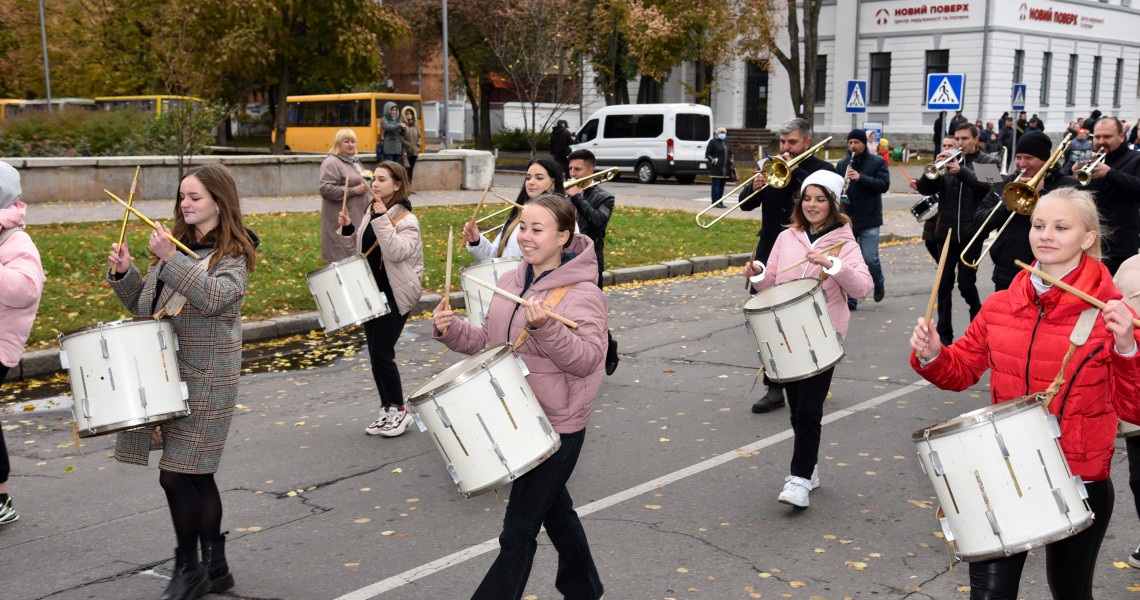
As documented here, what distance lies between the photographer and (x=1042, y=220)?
337 centimetres

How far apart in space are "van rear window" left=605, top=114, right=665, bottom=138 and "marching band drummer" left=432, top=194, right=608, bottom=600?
26509mm

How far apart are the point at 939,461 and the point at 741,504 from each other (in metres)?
2.32

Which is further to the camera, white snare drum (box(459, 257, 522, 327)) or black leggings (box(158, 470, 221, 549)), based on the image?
white snare drum (box(459, 257, 522, 327))

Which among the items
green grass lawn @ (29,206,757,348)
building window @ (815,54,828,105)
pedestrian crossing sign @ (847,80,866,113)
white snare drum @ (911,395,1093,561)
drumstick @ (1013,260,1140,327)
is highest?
building window @ (815,54,828,105)

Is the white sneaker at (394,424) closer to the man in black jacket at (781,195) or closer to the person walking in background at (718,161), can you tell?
the man in black jacket at (781,195)

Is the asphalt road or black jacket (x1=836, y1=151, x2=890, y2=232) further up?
black jacket (x1=836, y1=151, x2=890, y2=232)

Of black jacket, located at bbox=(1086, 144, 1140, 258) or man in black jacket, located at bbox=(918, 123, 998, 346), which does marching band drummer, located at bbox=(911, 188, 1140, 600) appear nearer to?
black jacket, located at bbox=(1086, 144, 1140, 258)

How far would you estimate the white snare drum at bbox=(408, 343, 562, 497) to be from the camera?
332cm

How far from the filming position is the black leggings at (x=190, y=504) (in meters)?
4.10

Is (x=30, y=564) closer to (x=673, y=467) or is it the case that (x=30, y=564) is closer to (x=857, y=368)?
(x=673, y=467)

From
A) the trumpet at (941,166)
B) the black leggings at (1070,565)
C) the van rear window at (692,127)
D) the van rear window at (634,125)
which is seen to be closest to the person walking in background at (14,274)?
the black leggings at (1070,565)

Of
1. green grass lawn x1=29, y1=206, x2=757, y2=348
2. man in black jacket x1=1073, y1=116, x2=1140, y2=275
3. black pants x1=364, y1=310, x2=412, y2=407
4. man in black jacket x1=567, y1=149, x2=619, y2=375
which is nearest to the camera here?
black pants x1=364, y1=310, x2=412, y2=407

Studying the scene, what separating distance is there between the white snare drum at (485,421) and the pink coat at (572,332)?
20cm

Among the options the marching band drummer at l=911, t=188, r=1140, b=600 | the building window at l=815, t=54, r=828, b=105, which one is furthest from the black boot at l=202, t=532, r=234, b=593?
the building window at l=815, t=54, r=828, b=105
